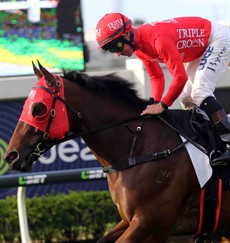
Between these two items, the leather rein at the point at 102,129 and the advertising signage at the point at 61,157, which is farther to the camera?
the advertising signage at the point at 61,157

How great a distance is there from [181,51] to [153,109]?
46 cm

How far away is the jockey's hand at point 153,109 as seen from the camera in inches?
191

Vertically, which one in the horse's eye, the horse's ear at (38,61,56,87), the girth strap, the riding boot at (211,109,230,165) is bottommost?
the girth strap

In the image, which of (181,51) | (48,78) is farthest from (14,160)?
Result: (181,51)

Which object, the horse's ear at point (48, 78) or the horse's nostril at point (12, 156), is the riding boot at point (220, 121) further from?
the horse's nostril at point (12, 156)

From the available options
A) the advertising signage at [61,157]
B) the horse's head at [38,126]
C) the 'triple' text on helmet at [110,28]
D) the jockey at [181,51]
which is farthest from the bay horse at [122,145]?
the advertising signage at [61,157]

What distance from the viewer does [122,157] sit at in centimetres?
484

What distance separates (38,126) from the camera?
184 inches

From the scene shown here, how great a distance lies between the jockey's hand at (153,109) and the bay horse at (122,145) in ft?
0.20

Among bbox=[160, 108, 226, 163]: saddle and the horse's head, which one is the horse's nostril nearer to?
the horse's head

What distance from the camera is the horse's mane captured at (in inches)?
194

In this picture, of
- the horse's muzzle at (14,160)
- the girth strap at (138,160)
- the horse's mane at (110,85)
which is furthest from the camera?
the horse's mane at (110,85)

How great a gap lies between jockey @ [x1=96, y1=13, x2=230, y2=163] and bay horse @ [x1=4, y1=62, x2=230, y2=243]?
173mm

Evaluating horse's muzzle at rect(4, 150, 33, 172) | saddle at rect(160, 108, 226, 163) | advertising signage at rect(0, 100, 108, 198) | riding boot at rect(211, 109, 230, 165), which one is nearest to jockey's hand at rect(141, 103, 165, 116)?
saddle at rect(160, 108, 226, 163)
